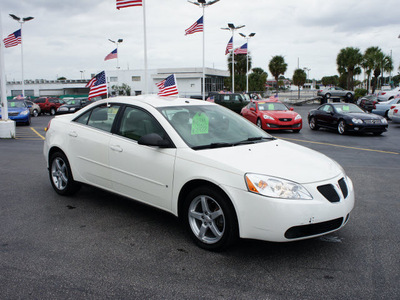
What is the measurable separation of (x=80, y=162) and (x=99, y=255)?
1.89 metres

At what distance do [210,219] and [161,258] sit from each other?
0.61m

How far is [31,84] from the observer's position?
84.1m

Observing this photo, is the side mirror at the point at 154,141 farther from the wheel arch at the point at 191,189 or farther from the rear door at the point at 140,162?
the wheel arch at the point at 191,189

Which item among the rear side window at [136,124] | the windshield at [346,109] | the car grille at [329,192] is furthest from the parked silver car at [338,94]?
the car grille at [329,192]

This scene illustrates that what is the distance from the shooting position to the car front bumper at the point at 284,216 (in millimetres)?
3395

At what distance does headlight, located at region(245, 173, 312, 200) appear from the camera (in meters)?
3.45

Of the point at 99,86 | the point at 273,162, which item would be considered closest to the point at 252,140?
the point at 273,162

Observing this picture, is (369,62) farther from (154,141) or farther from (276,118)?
(154,141)

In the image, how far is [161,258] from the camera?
376cm

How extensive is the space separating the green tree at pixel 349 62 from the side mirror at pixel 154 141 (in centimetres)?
5926

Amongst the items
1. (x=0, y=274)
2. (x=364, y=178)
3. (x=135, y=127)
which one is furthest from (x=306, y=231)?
(x=364, y=178)

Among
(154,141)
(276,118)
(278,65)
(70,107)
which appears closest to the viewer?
(154,141)

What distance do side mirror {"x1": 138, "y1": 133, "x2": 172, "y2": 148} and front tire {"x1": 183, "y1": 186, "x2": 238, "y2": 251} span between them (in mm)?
619

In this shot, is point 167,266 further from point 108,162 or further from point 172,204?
point 108,162
